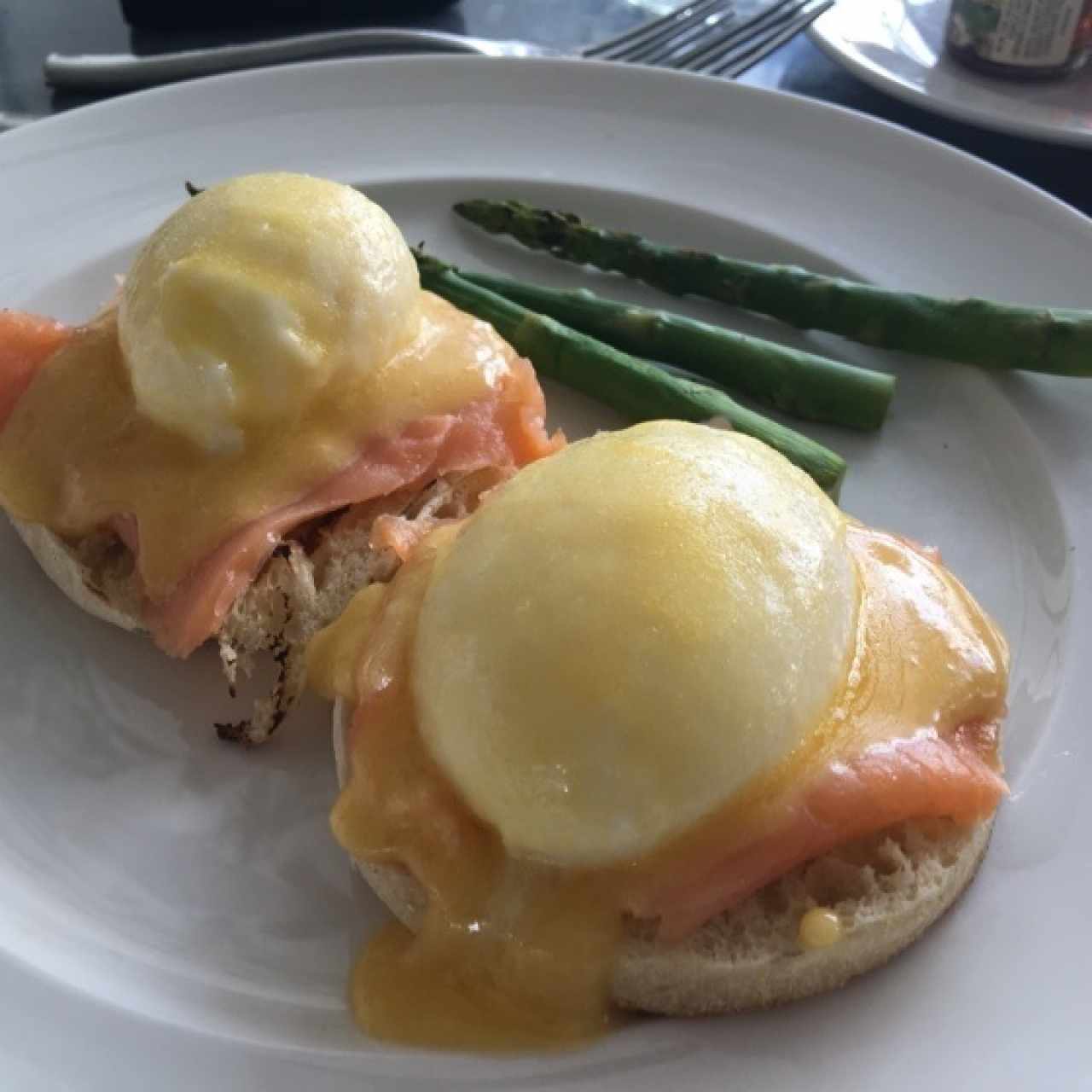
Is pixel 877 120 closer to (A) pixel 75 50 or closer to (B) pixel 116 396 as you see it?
(B) pixel 116 396

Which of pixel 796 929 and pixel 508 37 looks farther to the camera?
pixel 508 37

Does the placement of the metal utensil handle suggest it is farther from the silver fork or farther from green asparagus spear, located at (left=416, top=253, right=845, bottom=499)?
green asparagus spear, located at (left=416, top=253, right=845, bottom=499)

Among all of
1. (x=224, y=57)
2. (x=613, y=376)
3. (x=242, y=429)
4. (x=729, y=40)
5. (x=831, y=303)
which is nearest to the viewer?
(x=242, y=429)

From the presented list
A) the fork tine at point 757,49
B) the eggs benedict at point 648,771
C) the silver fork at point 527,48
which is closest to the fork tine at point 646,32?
the silver fork at point 527,48

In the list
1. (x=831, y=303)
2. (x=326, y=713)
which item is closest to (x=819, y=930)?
(x=326, y=713)

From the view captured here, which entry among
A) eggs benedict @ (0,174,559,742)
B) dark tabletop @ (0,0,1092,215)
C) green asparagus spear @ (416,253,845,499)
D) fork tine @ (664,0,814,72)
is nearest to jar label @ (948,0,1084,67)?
dark tabletop @ (0,0,1092,215)

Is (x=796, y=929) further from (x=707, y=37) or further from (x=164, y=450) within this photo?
(x=707, y=37)

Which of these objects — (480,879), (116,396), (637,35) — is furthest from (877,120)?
(480,879)
